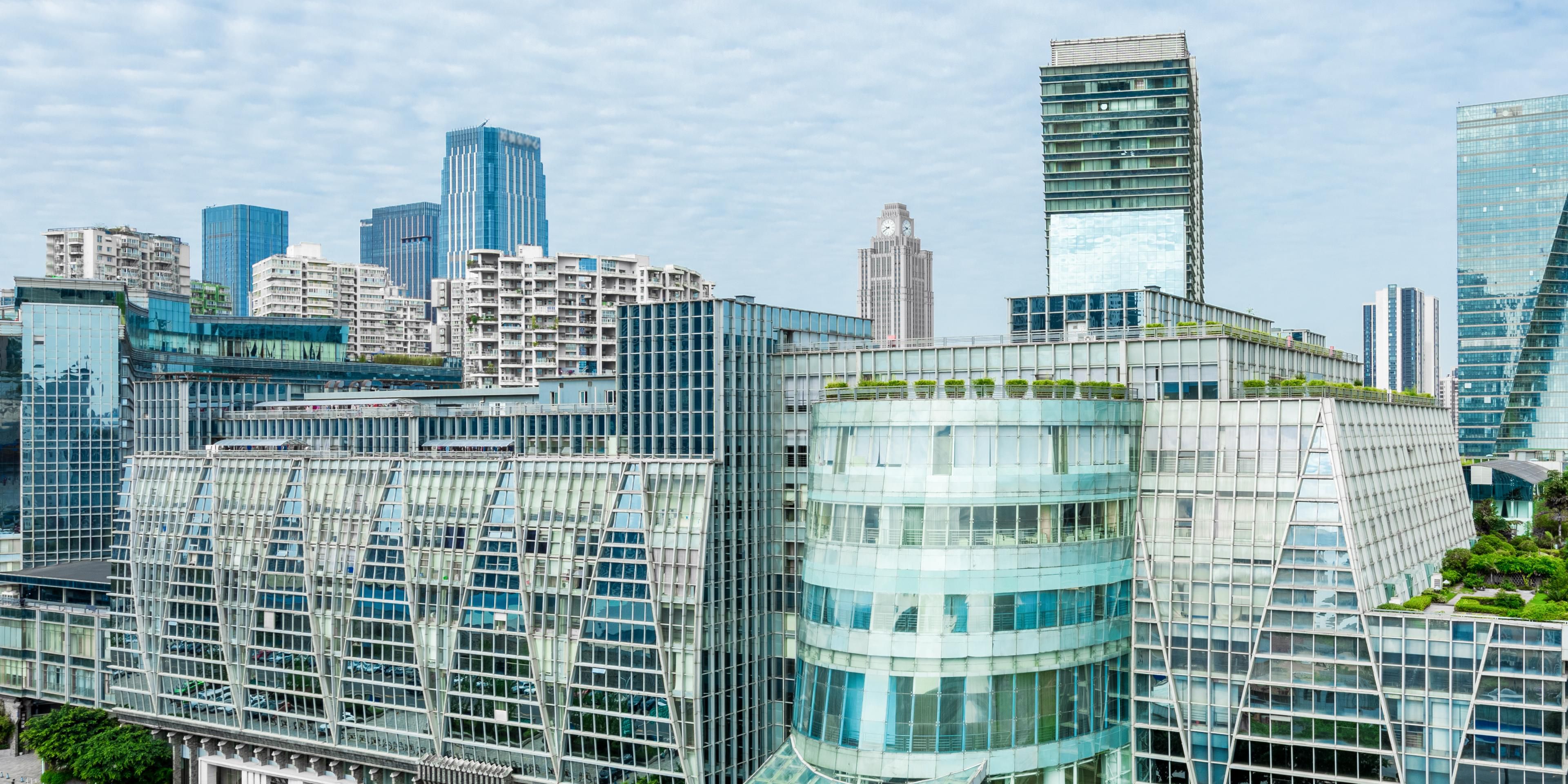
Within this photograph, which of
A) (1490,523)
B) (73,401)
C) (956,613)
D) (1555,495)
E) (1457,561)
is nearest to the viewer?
(956,613)

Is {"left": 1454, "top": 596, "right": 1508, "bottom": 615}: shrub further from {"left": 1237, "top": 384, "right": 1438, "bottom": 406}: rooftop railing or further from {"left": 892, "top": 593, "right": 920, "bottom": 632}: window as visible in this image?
{"left": 892, "top": 593, "right": 920, "bottom": 632}: window

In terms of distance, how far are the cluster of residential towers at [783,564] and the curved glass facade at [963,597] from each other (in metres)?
0.21

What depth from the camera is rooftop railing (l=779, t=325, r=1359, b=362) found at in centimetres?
7456

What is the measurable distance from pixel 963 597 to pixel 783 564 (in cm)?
2813

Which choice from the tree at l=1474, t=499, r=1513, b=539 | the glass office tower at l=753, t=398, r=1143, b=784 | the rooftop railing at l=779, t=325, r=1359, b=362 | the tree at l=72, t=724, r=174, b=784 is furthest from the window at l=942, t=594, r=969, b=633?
the tree at l=72, t=724, r=174, b=784

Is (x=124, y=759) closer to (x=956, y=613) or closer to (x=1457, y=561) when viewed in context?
(x=956, y=613)

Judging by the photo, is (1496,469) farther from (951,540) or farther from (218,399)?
(218,399)

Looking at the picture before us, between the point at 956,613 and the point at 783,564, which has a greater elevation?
the point at 956,613

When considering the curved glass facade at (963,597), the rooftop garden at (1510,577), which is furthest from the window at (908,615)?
the rooftop garden at (1510,577)

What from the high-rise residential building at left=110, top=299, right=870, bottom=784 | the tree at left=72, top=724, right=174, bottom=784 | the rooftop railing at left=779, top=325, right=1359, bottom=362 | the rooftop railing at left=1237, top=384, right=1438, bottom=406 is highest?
the rooftop railing at left=779, top=325, right=1359, bottom=362

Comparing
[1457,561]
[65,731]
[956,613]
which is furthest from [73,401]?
[1457,561]

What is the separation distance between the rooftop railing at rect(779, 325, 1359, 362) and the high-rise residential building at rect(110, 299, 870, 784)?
5.37 m

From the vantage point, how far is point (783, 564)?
298 feet

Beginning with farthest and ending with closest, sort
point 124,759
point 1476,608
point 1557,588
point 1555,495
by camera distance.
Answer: point 1555,495 < point 124,759 < point 1557,588 < point 1476,608
